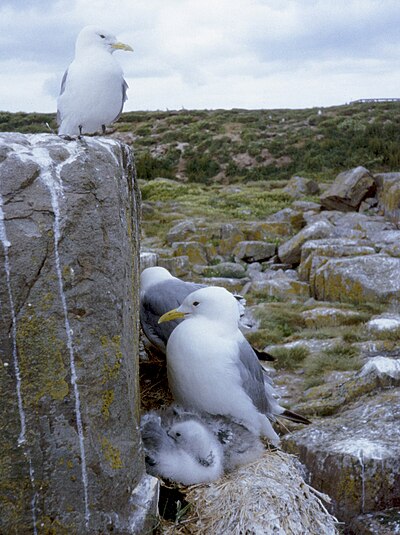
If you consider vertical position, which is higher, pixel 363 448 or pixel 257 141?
pixel 257 141

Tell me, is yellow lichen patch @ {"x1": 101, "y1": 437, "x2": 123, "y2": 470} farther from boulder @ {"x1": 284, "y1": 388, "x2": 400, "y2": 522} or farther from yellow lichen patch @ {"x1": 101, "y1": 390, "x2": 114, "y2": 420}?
boulder @ {"x1": 284, "y1": 388, "x2": 400, "y2": 522}

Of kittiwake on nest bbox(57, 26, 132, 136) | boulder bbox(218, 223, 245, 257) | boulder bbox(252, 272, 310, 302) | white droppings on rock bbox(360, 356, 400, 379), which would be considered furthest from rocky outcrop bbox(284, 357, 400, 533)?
boulder bbox(218, 223, 245, 257)

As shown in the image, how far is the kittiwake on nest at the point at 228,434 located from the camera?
331cm

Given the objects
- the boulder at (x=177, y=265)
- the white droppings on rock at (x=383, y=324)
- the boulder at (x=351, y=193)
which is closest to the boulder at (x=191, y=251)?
the boulder at (x=177, y=265)

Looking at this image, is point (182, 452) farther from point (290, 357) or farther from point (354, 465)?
point (290, 357)

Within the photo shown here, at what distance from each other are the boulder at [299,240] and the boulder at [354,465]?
Answer: 8.14m

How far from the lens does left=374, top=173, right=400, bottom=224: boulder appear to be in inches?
589

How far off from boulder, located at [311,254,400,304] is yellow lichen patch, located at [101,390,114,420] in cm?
807

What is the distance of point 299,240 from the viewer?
13.1 m

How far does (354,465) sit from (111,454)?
7.87 ft

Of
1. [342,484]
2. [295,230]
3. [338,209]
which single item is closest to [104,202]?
[342,484]

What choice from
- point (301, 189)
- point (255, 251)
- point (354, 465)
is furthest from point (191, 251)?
point (354, 465)

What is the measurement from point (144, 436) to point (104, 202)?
4.05ft

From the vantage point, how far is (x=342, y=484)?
4.43 metres
